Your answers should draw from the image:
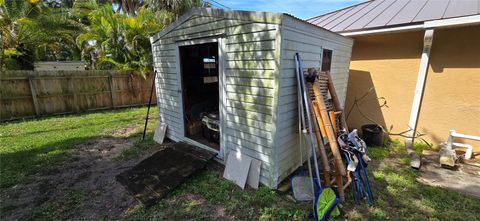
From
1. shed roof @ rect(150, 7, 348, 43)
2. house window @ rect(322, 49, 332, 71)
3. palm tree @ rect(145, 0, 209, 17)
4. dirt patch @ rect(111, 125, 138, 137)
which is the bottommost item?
dirt patch @ rect(111, 125, 138, 137)

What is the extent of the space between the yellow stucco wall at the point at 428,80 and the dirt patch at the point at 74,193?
5290mm

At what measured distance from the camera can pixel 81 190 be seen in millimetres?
3064

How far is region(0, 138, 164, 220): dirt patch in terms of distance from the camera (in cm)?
260

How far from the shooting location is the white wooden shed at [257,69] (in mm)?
2666

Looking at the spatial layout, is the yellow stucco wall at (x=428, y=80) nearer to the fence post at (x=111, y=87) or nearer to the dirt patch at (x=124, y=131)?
the dirt patch at (x=124, y=131)

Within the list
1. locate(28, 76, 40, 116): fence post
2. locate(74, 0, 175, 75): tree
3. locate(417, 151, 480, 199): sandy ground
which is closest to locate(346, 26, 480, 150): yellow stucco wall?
locate(417, 151, 480, 199): sandy ground

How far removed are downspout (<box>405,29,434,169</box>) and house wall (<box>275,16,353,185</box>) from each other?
1.87 metres

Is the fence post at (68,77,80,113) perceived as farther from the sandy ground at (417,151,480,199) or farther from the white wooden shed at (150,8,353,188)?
the sandy ground at (417,151,480,199)

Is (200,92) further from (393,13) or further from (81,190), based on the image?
(393,13)

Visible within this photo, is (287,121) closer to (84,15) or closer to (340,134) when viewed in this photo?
(340,134)

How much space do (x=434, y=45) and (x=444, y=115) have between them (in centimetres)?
138

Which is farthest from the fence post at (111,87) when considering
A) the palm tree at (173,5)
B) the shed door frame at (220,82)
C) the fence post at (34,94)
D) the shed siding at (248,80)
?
the shed siding at (248,80)

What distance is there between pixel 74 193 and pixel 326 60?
14.6ft

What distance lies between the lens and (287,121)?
301 centimetres
